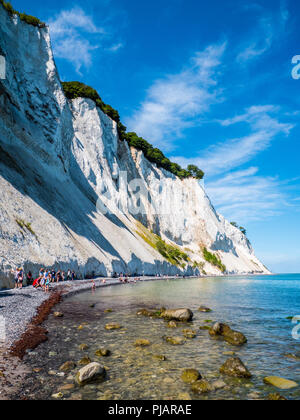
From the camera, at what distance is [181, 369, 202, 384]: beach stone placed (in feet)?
26.2

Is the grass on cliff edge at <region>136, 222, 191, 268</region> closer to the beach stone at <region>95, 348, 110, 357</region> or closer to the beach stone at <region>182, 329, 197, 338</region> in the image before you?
the beach stone at <region>182, 329, 197, 338</region>

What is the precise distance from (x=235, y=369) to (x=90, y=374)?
4.72m

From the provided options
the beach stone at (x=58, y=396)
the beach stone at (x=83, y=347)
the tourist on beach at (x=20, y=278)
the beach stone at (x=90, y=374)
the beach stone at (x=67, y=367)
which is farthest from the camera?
the tourist on beach at (x=20, y=278)

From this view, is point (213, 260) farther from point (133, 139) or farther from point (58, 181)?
point (58, 181)

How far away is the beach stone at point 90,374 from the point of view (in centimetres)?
753

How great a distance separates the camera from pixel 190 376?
8.09 m

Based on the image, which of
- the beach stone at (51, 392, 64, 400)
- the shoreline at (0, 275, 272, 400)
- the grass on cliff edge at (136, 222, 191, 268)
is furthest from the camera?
the grass on cliff edge at (136, 222, 191, 268)

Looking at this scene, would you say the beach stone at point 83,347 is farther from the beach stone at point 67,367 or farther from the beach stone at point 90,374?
the beach stone at point 90,374

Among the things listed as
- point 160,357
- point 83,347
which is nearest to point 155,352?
point 160,357

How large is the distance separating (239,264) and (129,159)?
229ft

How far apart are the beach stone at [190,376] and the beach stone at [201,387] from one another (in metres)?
0.39

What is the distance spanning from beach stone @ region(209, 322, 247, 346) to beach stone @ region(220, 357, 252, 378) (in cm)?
355

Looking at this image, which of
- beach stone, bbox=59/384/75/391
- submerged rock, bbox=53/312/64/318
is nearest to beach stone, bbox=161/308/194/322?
submerged rock, bbox=53/312/64/318

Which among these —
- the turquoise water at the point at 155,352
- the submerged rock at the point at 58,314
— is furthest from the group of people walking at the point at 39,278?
the submerged rock at the point at 58,314
